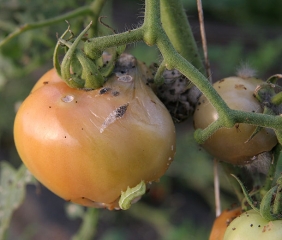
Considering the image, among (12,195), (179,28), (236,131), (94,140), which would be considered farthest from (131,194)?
(12,195)

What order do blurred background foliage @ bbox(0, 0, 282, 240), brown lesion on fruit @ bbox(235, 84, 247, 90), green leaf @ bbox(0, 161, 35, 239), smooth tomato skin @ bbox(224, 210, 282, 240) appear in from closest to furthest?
1. smooth tomato skin @ bbox(224, 210, 282, 240)
2. brown lesion on fruit @ bbox(235, 84, 247, 90)
3. green leaf @ bbox(0, 161, 35, 239)
4. blurred background foliage @ bbox(0, 0, 282, 240)

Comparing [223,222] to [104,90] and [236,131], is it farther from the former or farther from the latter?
[104,90]

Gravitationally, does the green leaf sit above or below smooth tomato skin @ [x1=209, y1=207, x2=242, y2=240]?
below

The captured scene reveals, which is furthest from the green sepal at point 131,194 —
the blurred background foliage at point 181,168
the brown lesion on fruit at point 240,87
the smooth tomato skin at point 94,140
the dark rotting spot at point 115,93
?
the blurred background foliage at point 181,168

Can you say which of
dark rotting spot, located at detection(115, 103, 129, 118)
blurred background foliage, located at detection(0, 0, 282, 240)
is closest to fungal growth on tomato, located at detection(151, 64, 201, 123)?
dark rotting spot, located at detection(115, 103, 129, 118)

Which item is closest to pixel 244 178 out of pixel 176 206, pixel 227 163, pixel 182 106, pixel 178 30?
A: pixel 227 163

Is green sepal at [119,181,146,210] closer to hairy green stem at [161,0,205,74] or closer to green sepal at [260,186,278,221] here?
green sepal at [260,186,278,221]
